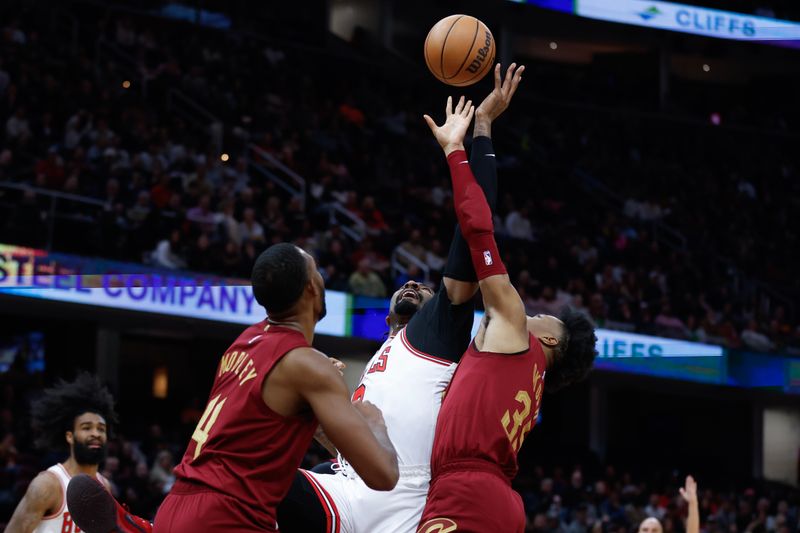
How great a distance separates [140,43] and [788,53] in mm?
17025

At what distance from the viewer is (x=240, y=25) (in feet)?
78.0

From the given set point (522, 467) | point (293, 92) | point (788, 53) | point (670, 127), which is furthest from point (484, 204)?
point (788, 53)

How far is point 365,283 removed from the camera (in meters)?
16.2

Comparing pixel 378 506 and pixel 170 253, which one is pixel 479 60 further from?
pixel 170 253

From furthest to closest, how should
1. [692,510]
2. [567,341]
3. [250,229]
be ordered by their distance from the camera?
[250,229]
[692,510]
[567,341]

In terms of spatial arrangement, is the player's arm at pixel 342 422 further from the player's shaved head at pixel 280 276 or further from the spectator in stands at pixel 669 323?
the spectator in stands at pixel 669 323

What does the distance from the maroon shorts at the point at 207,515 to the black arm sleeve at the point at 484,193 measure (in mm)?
1474

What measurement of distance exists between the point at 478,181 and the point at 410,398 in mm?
930

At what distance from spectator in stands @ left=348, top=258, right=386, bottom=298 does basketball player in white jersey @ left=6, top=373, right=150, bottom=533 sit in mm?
8381

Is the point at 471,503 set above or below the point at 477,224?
below

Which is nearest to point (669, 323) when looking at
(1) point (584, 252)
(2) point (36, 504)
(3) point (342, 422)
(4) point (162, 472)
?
(1) point (584, 252)

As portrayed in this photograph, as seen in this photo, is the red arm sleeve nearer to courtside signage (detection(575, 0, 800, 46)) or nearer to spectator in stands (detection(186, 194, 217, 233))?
spectator in stands (detection(186, 194, 217, 233))

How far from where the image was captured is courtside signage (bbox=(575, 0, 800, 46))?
25.7 m

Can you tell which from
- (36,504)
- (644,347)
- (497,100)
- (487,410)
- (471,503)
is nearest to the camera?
(471,503)
